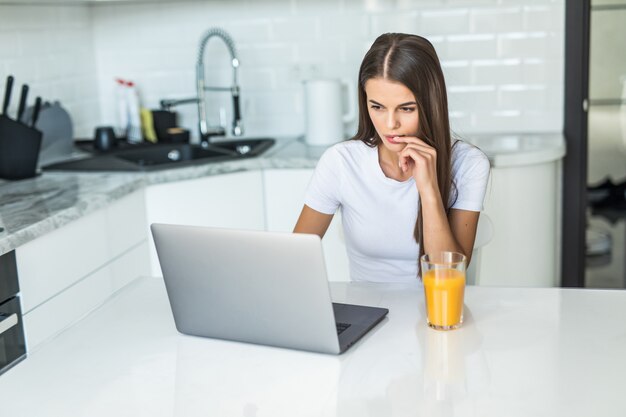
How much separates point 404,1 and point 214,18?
79 centimetres

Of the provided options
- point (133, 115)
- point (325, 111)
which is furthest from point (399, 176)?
point (133, 115)

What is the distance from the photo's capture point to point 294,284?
141 cm

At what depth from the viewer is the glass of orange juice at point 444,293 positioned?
1.49 m

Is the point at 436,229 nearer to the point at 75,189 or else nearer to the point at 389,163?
the point at 389,163

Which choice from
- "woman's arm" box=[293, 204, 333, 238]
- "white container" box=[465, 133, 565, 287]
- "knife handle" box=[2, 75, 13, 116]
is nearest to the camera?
"woman's arm" box=[293, 204, 333, 238]

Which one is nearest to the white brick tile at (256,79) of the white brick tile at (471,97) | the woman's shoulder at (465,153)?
the white brick tile at (471,97)

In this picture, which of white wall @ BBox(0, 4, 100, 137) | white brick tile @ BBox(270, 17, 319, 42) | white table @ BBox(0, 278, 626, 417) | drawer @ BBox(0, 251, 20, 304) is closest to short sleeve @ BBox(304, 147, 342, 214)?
white table @ BBox(0, 278, 626, 417)

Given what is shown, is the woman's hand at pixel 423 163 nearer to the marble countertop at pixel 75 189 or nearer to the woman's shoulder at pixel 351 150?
the woman's shoulder at pixel 351 150

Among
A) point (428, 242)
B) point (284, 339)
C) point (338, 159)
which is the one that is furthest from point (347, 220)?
point (284, 339)

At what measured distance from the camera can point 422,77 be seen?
198cm

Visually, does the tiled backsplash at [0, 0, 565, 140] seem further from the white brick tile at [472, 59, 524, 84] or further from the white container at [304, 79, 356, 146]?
the white container at [304, 79, 356, 146]

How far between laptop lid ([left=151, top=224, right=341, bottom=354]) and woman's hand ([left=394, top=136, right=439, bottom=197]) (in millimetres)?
609

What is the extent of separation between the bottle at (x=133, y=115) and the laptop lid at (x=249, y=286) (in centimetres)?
217

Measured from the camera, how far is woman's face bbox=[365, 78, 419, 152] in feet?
6.51
